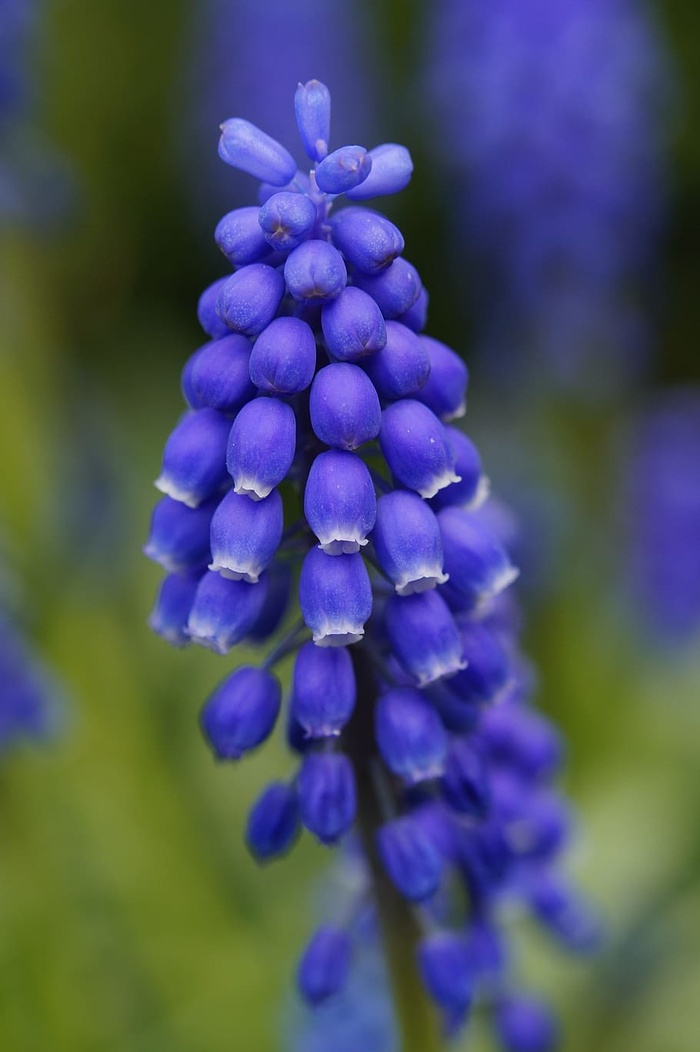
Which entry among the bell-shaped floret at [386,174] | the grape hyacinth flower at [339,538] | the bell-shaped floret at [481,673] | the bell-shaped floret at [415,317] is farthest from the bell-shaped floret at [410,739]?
the bell-shaped floret at [386,174]

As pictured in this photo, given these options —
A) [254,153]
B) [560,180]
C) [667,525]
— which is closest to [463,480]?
[254,153]

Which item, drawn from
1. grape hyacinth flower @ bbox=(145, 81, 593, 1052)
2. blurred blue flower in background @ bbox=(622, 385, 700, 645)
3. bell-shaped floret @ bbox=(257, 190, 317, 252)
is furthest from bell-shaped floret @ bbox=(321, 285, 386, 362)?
blurred blue flower in background @ bbox=(622, 385, 700, 645)

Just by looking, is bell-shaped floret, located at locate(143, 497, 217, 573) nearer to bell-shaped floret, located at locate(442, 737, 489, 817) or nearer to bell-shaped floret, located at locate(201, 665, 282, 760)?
bell-shaped floret, located at locate(201, 665, 282, 760)

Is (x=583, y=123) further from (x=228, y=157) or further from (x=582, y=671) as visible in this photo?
(x=228, y=157)

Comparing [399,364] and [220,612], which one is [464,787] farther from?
[399,364]

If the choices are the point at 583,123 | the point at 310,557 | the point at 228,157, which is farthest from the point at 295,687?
the point at 583,123
